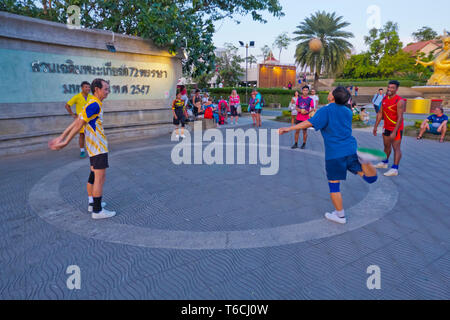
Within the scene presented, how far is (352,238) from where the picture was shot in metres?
3.71

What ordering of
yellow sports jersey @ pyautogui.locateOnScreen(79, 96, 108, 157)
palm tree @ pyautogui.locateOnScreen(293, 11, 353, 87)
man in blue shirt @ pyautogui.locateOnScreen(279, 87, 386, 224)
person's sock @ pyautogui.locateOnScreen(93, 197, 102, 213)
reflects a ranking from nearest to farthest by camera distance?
man in blue shirt @ pyautogui.locateOnScreen(279, 87, 386, 224) < yellow sports jersey @ pyautogui.locateOnScreen(79, 96, 108, 157) < person's sock @ pyautogui.locateOnScreen(93, 197, 102, 213) < palm tree @ pyautogui.locateOnScreen(293, 11, 353, 87)

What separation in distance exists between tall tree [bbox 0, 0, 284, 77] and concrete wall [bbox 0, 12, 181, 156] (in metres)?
0.99

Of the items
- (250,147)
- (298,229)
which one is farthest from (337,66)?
(298,229)

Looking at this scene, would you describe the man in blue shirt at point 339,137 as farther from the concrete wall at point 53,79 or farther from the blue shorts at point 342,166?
the concrete wall at point 53,79

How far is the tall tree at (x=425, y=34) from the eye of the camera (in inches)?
2518

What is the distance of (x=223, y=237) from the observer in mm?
3754

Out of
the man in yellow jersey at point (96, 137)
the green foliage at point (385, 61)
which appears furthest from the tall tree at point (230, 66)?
the man in yellow jersey at point (96, 137)

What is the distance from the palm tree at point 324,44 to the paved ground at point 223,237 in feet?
103

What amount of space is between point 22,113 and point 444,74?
31.2 meters

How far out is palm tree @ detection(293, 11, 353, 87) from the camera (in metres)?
34.2

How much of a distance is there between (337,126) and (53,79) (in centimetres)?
896

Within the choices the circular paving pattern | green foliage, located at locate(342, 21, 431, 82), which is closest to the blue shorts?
the circular paving pattern

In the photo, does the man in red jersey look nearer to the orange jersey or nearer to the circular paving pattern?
the orange jersey
